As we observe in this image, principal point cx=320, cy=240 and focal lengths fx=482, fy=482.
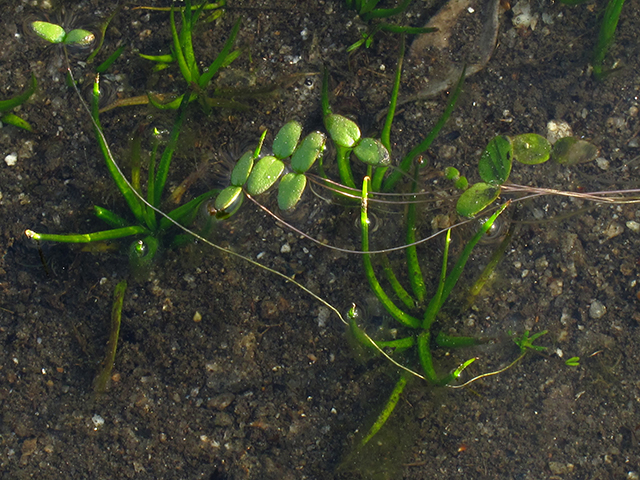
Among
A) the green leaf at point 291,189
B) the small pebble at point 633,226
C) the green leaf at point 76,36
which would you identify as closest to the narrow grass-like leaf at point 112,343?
the green leaf at point 291,189

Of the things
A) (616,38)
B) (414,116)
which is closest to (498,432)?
(414,116)

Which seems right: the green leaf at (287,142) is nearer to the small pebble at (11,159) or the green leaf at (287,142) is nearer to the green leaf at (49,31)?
the green leaf at (49,31)

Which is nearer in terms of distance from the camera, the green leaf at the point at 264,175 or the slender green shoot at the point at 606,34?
the green leaf at the point at 264,175

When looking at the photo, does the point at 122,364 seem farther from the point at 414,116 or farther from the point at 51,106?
the point at 414,116

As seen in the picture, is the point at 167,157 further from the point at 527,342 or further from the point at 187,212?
the point at 527,342

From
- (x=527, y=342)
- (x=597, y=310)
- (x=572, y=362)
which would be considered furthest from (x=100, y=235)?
(x=597, y=310)

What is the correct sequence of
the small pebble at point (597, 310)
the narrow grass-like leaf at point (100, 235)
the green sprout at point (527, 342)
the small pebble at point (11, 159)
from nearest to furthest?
the narrow grass-like leaf at point (100, 235) → the green sprout at point (527, 342) → the small pebble at point (597, 310) → the small pebble at point (11, 159)

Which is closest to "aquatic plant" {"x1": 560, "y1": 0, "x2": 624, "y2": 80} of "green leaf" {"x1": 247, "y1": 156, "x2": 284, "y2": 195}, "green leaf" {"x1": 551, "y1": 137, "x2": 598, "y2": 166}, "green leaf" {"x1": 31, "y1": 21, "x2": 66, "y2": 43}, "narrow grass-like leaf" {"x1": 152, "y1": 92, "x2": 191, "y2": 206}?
"green leaf" {"x1": 551, "y1": 137, "x2": 598, "y2": 166}
